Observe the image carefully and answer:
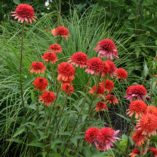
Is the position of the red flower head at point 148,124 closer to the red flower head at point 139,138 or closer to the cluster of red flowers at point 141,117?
the cluster of red flowers at point 141,117

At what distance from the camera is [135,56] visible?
4215 millimetres

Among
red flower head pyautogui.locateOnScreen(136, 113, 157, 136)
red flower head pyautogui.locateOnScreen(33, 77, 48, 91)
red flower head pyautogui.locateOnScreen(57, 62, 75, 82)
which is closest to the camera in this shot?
red flower head pyautogui.locateOnScreen(136, 113, 157, 136)

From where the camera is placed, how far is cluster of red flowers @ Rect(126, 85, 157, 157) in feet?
5.82

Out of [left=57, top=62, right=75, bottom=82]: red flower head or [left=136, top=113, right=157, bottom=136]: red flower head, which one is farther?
[left=57, top=62, right=75, bottom=82]: red flower head

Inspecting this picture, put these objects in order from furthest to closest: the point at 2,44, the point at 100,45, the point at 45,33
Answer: the point at 45,33 < the point at 2,44 < the point at 100,45

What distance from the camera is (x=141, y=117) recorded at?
1.87 metres

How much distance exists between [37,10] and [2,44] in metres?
1.54

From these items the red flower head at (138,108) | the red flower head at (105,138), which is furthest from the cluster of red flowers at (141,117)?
the red flower head at (105,138)

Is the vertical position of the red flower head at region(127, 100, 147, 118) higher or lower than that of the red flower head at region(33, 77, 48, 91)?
lower

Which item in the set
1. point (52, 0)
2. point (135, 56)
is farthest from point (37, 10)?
point (135, 56)

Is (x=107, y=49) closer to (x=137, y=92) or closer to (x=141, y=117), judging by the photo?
(x=137, y=92)

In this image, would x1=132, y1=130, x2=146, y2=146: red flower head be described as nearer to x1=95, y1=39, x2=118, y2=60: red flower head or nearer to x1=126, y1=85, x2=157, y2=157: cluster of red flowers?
x1=126, y1=85, x2=157, y2=157: cluster of red flowers

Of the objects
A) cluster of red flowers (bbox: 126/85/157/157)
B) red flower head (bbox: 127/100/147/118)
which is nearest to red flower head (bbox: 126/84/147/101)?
cluster of red flowers (bbox: 126/85/157/157)

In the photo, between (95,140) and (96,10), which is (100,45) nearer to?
(95,140)
